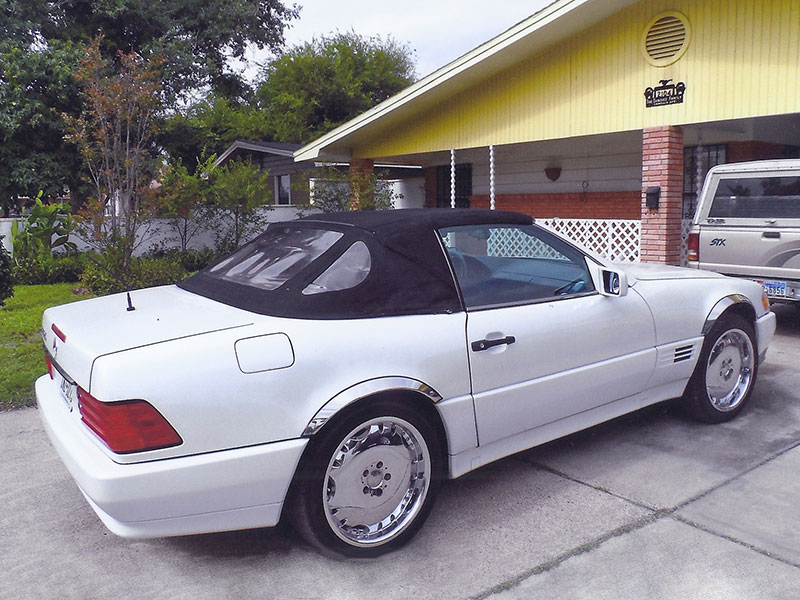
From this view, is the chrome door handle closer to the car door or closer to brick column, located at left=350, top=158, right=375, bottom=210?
the car door

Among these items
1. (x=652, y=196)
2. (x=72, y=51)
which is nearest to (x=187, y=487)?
(x=652, y=196)

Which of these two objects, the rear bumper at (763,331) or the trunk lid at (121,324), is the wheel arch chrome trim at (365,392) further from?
the rear bumper at (763,331)

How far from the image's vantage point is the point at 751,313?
5.08m

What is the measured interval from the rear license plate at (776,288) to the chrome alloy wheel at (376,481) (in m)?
5.91

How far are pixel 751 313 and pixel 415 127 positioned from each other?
9.74 metres

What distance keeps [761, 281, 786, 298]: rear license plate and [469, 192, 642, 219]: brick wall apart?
19.5ft

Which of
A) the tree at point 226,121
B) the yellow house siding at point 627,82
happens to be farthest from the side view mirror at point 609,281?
the tree at point 226,121

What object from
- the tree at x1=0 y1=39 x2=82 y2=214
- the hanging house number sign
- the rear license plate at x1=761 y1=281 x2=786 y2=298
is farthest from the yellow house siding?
the tree at x1=0 y1=39 x2=82 y2=214

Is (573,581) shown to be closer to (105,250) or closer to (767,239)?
(767,239)

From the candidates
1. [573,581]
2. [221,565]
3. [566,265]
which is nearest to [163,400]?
[221,565]

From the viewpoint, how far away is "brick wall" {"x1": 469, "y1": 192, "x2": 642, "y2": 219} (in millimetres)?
13938

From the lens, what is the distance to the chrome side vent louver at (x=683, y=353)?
178 inches

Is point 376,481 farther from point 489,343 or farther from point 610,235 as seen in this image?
point 610,235

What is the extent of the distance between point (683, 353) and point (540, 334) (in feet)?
4.52
